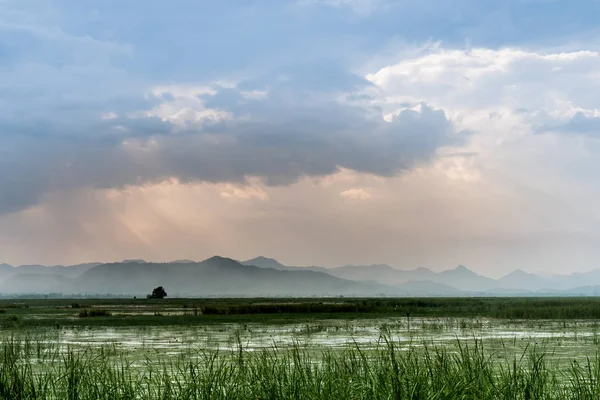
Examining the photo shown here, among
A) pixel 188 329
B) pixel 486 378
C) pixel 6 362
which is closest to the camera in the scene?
pixel 486 378

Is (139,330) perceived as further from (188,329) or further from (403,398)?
(403,398)

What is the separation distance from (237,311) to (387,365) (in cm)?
4794

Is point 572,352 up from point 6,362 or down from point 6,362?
down

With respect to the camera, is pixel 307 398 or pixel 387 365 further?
pixel 387 365

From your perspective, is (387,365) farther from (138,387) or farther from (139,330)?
(139,330)

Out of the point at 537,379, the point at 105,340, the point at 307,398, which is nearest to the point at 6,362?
the point at 307,398

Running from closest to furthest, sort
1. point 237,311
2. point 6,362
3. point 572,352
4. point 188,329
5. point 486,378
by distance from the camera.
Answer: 1. point 486,378
2. point 6,362
3. point 572,352
4. point 188,329
5. point 237,311

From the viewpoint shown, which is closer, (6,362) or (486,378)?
(486,378)

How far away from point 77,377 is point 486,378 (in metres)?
5.08

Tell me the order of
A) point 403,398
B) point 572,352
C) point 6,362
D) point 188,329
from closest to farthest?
point 403,398 < point 6,362 < point 572,352 < point 188,329

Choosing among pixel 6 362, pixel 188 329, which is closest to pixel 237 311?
pixel 188 329

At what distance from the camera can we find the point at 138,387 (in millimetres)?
8164

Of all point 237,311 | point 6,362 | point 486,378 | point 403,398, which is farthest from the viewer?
point 237,311

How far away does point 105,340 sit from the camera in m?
27.4
